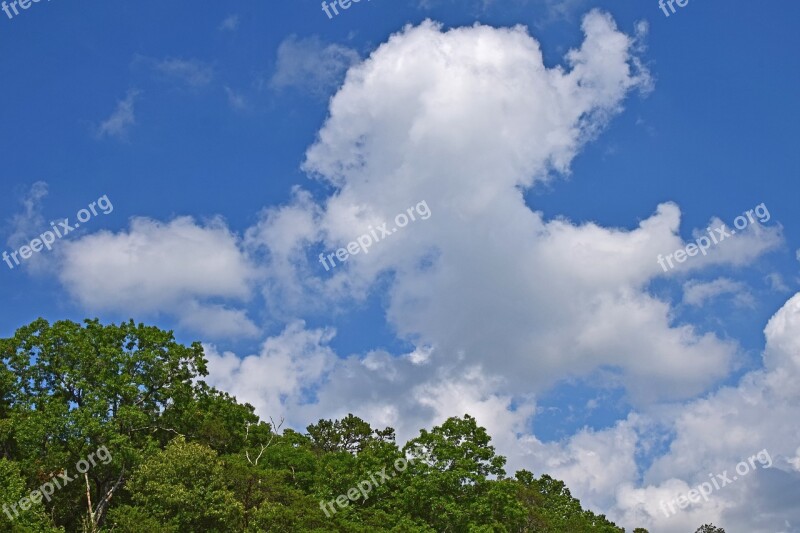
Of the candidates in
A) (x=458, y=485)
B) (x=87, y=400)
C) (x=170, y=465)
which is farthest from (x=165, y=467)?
(x=458, y=485)

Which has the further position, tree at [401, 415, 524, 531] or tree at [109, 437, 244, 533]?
tree at [401, 415, 524, 531]

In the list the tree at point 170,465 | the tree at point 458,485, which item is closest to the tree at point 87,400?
the tree at point 170,465

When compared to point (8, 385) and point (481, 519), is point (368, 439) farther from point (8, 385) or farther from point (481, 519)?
point (8, 385)

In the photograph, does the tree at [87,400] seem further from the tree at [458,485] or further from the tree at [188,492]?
the tree at [458,485]

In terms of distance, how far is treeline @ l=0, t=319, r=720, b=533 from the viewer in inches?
1535

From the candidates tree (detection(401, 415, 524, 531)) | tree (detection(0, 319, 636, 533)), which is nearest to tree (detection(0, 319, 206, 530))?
tree (detection(0, 319, 636, 533))

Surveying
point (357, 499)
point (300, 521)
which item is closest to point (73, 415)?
point (300, 521)

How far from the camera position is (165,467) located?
128 ft

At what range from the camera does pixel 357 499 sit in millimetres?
48688

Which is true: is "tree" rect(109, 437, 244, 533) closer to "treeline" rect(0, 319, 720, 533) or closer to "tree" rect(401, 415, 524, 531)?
"treeline" rect(0, 319, 720, 533)

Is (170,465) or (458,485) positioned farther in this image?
(458,485)

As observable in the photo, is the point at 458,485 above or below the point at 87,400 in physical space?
below

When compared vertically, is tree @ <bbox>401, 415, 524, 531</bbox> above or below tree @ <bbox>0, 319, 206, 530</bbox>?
below

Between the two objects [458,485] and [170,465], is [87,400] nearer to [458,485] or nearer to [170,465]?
[170,465]
